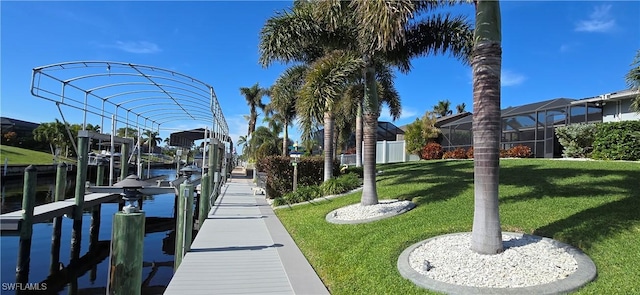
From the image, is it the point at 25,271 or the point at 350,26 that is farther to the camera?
the point at 350,26

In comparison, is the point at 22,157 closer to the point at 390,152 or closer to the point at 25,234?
the point at 390,152

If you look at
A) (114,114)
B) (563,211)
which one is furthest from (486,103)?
(114,114)

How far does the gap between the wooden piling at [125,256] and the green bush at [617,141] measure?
17.5 m

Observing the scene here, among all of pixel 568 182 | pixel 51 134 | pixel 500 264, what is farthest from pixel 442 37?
pixel 51 134

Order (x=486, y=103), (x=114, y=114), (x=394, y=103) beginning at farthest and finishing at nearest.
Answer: (x=394, y=103) → (x=114, y=114) → (x=486, y=103)

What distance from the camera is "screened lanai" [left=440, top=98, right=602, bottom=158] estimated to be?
854 inches

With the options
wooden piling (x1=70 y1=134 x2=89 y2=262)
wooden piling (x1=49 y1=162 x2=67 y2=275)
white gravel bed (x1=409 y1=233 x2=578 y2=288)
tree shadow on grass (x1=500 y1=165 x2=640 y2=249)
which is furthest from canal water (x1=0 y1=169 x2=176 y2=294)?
tree shadow on grass (x1=500 y1=165 x2=640 y2=249)

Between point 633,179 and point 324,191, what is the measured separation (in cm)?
869

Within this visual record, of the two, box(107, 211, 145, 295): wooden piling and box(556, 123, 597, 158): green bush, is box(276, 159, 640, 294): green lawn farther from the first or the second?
box(556, 123, 597, 158): green bush

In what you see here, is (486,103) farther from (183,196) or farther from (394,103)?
(394,103)

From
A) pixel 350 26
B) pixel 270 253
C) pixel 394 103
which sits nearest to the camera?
pixel 270 253

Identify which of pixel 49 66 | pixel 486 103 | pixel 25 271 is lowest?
pixel 25 271

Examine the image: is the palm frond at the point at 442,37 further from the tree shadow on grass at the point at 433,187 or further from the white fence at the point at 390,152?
the white fence at the point at 390,152

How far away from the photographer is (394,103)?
20359mm
